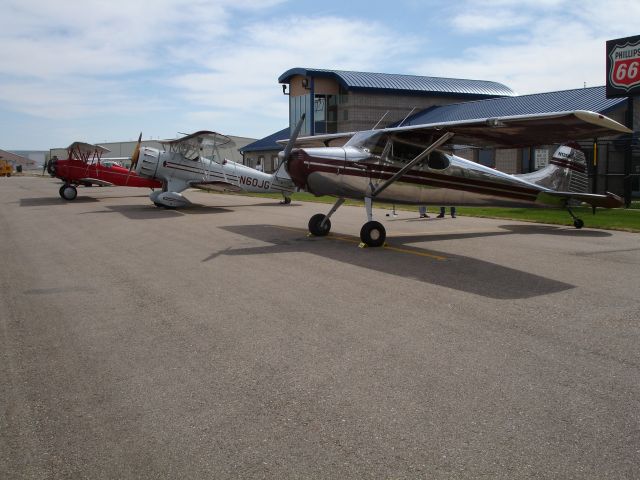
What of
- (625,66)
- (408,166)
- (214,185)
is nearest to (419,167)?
(408,166)

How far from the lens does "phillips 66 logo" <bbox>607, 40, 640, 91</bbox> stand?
2261cm

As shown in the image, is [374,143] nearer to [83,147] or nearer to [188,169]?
[188,169]

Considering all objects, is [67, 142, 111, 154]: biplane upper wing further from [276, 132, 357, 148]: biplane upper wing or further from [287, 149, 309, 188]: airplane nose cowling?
[287, 149, 309, 188]: airplane nose cowling

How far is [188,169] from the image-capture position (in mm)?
21469

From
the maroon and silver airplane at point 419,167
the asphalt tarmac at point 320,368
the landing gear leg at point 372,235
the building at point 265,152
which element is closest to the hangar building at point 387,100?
the building at point 265,152

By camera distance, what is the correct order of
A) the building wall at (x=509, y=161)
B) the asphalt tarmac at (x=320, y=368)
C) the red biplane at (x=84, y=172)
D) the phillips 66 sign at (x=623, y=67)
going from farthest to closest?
the building wall at (x=509, y=161)
the red biplane at (x=84, y=172)
the phillips 66 sign at (x=623, y=67)
the asphalt tarmac at (x=320, y=368)

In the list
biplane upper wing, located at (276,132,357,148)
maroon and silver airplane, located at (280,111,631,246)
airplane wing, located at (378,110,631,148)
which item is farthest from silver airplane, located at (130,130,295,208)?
airplane wing, located at (378,110,631,148)

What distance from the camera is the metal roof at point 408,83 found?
42562 millimetres

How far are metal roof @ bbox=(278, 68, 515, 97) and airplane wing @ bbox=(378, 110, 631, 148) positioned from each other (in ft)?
104

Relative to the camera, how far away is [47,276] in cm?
805

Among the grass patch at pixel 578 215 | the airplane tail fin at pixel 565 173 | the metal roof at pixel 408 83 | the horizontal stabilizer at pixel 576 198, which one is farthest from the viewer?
the metal roof at pixel 408 83

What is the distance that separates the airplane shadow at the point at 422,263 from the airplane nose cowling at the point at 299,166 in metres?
1.35

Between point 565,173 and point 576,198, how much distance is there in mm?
831

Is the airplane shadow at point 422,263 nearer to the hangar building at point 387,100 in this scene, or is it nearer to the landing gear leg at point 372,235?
the landing gear leg at point 372,235
